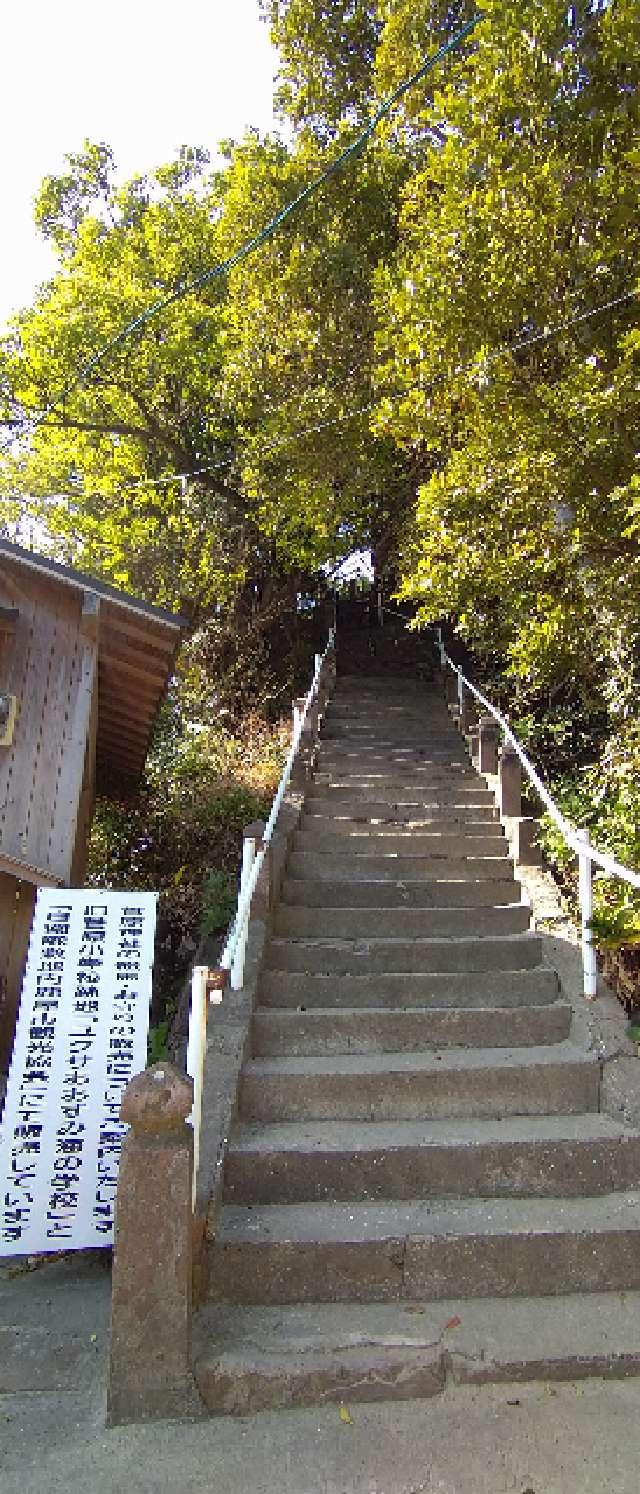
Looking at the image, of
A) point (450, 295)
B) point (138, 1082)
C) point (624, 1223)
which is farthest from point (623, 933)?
point (450, 295)

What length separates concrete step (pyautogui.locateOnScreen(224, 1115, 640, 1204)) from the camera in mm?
3680

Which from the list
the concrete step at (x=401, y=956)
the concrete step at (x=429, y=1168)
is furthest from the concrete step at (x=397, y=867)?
the concrete step at (x=429, y=1168)

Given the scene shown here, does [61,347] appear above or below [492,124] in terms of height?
above

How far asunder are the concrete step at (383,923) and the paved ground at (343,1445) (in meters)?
2.77

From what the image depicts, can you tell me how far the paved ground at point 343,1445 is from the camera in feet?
8.29

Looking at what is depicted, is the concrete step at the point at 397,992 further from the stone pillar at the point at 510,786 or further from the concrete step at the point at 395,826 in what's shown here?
the stone pillar at the point at 510,786

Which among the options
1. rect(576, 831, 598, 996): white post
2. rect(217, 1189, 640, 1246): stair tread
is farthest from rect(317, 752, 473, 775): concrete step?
rect(217, 1189, 640, 1246): stair tread

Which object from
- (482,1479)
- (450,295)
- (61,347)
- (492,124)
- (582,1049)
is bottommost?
(482,1479)

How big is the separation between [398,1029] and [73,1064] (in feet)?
5.50

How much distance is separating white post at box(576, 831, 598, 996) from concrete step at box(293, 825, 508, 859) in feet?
5.88

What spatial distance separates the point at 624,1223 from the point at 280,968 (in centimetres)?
232

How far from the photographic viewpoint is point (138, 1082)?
289 centimetres

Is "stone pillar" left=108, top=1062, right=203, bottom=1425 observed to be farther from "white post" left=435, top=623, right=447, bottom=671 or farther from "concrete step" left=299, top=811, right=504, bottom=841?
"white post" left=435, top=623, right=447, bottom=671

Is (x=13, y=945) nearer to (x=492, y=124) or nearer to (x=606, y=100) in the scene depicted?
(x=492, y=124)
